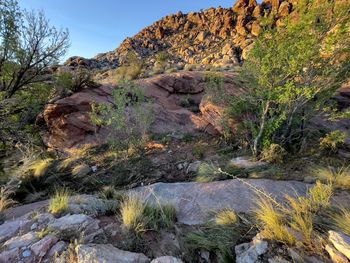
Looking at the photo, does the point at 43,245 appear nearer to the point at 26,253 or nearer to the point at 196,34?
the point at 26,253

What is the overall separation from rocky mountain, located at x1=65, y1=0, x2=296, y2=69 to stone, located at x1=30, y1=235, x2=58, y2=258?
32.1 m

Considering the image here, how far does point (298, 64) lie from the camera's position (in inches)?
196

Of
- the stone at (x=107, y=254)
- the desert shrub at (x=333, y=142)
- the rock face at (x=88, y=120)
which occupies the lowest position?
the stone at (x=107, y=254)

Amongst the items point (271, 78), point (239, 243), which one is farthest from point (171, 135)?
point (239, 243)

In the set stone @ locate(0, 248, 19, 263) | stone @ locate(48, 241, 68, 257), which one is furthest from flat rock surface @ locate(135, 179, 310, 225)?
stone @ locate(0, 248, 19, 263)

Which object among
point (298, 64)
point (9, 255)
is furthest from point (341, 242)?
point (298, 64)

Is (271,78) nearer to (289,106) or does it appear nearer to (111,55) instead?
(289,106)

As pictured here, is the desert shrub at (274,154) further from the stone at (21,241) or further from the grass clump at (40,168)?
the grass clump at (40,168)

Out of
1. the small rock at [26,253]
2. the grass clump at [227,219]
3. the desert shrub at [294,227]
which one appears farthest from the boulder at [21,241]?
the desert shrub at [294,227]

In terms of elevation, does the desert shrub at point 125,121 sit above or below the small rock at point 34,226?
above

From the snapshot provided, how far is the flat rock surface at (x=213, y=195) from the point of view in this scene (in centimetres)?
384

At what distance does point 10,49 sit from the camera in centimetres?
811

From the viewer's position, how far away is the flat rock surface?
3836mm

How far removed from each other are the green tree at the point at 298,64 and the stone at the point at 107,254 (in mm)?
3975
